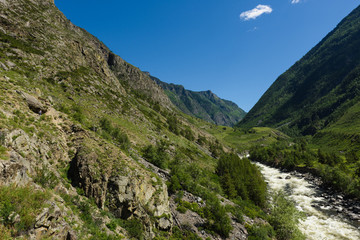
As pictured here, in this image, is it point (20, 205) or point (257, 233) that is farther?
point (257, 233)

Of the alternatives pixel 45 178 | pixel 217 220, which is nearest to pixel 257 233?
pixel 217 220

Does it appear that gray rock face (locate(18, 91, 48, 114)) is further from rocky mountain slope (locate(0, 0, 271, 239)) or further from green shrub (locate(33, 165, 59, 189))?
green shrub (locate(33, 165, 59, 189))

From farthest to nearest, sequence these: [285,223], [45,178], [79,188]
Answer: [285,223] → [79,188] → [45,178]

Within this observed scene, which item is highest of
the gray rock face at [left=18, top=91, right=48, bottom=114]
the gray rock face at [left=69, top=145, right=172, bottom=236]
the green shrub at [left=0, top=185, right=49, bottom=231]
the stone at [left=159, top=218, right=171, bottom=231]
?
the gray rock face at [left=18, top=91, right=48, bottom=114]

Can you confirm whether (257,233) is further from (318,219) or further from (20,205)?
(20,205)

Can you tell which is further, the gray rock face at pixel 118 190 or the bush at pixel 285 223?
the bush at pixel 285 223

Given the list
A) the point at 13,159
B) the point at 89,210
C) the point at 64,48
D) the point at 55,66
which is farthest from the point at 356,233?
the point at 64,48

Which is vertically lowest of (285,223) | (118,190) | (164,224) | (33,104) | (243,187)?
(285,223)

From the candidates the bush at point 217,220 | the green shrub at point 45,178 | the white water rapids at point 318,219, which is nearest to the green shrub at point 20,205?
the green shrub at point 45,178

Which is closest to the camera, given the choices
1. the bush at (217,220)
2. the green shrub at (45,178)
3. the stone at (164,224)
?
the green shrub at (45,178)

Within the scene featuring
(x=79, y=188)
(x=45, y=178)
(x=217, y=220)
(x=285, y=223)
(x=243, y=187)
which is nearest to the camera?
(x=45, y=178)

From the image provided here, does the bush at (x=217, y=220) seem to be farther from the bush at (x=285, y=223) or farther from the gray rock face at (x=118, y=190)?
the bush at (x=285, y=223)

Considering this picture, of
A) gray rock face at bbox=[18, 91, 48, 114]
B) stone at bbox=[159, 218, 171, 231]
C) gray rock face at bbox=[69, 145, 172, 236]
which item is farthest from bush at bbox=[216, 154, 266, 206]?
gray rock face at bbox=[18, 91, 48, 114]

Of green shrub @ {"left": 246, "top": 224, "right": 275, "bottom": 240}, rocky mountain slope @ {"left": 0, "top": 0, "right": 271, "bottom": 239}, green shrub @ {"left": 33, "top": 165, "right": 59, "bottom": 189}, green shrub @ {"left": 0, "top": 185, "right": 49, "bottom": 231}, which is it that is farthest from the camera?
green shrub @ {"left": 246, "top": 224, "right": 275, "bottom": 240}
